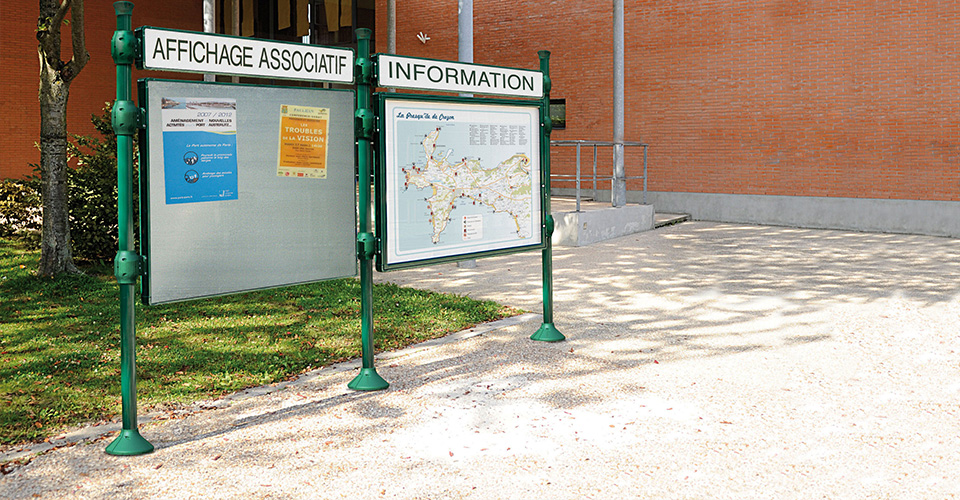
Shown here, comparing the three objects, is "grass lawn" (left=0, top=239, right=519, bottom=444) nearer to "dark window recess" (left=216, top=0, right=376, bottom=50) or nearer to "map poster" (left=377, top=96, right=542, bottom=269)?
"map poster" (left=377, top=96, right=542, bottom=269)

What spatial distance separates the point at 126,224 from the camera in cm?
447

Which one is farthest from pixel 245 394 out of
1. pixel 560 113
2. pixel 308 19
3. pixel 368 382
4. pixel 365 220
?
pixel 308 19

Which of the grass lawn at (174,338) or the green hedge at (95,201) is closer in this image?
the grass lawn at (174,338)

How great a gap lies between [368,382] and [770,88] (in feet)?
44.9

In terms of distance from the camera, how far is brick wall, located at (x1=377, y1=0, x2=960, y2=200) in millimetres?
15273

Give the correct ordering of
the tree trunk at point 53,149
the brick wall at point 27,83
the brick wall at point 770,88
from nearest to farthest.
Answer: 1. the tree trunk at point 53,149
2. the brick wall at point 770,88
3. the brick wall at point 27,83

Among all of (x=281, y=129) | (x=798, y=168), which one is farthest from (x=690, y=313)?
(x=798, y=168)

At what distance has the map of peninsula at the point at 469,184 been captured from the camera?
5949 millimetres

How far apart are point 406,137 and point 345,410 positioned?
5.87 feet

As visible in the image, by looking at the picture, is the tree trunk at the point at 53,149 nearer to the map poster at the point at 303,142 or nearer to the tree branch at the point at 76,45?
the tree branch at the point at 76,45

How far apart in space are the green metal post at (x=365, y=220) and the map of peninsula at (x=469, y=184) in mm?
333

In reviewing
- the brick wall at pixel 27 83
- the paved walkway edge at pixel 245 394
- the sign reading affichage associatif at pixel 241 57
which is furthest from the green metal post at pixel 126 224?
the brick wall at pixel 27 83

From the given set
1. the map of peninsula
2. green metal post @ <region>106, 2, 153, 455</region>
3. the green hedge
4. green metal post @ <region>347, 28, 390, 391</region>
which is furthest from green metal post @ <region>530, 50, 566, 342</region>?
the green hedge

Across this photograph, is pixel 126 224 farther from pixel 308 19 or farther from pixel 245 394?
pixel 308 19
